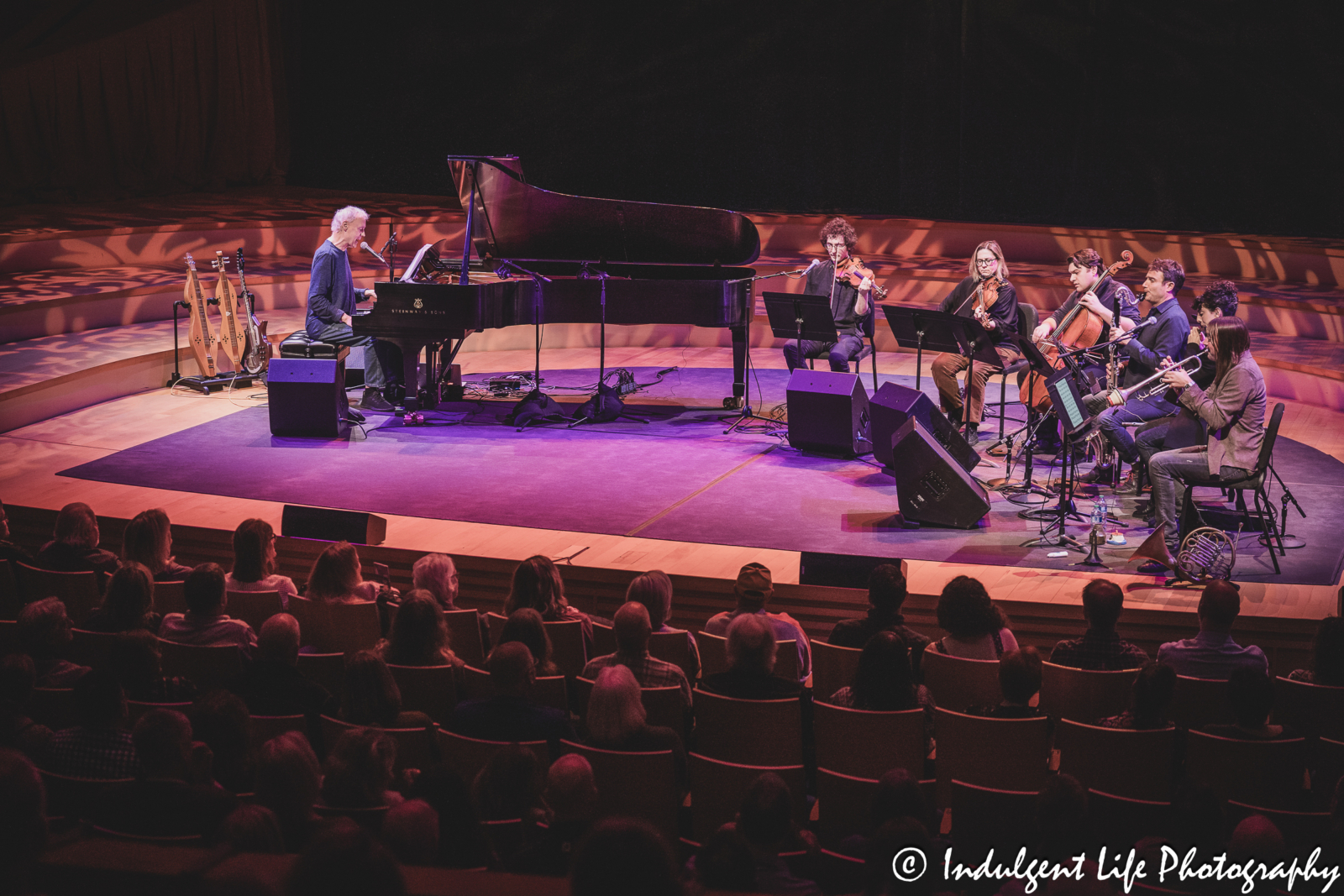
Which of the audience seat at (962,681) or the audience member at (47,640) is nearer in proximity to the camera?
the audience member at (47,640)

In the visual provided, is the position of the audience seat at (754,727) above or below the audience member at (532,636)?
below

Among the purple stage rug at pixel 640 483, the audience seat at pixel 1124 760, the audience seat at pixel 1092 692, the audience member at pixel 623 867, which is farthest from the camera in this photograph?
the purple stage rug at pixel 640 483

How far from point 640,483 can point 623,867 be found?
517cm

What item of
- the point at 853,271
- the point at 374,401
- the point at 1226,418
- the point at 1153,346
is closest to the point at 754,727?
the point at 1226,418

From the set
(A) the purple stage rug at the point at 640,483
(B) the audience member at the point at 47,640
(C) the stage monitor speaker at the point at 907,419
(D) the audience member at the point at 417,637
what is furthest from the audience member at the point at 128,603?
(C) the stage monitor speaker at the point at 907,419

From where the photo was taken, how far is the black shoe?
27.6ft

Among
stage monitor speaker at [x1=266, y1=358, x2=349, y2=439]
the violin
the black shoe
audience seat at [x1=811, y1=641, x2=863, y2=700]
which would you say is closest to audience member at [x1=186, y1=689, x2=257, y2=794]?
audience seat at [x1=811, y1=641, x2=863, y2=700]

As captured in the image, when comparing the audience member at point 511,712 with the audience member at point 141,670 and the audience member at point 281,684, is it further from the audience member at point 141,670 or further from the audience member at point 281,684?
the audience member at point 141,670

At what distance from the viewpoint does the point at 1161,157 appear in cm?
1158

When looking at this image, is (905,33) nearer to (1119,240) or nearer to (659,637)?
(1119,240)

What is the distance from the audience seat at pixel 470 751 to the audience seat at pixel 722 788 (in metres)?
0.42

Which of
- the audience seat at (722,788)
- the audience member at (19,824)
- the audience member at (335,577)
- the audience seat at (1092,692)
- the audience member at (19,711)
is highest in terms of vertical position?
the audience member at (19,824)

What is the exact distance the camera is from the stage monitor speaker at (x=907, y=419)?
254 inches

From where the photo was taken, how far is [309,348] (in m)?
7.91
